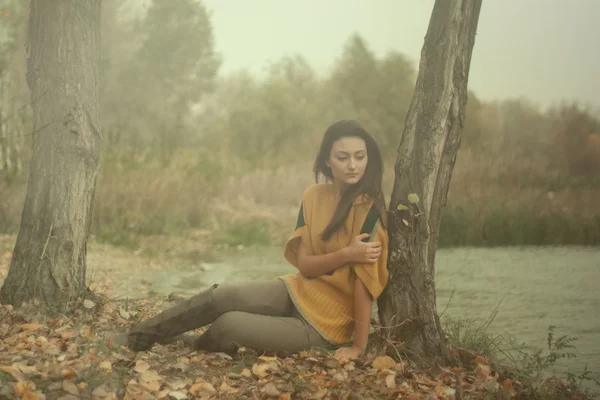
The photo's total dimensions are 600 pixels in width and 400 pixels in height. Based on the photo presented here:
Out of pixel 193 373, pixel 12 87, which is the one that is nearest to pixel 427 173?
pixel 193 373

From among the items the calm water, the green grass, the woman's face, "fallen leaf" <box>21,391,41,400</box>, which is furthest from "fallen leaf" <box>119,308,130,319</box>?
the green grass

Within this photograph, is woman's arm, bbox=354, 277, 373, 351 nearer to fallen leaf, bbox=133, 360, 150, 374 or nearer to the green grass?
fallen leaf, bbox=133, 360, 150, 374

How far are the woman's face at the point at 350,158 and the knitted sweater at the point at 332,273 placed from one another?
0.44 feet

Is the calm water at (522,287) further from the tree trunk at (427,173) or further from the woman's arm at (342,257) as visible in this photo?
the woman's arm at (342,257)

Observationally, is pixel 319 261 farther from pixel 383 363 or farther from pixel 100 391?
pixel 100 391

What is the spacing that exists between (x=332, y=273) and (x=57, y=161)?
6.58ft

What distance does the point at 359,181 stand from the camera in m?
3.37

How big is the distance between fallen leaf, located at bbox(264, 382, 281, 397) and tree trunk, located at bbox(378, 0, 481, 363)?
0.82 m

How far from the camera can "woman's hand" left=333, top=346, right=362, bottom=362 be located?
10.7 feet

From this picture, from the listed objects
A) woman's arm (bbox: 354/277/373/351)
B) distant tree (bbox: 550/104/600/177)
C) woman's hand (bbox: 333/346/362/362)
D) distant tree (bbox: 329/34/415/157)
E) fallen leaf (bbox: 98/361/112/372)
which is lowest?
fallen leaf (bbox: 98/361/112/372)

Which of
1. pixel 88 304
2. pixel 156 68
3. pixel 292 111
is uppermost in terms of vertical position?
pixel 156 68

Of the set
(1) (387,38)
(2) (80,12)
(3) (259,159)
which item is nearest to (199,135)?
(3) (259,159)

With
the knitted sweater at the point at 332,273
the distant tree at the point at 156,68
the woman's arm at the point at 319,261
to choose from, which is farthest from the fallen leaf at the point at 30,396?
the distant tree at the point at 156,68

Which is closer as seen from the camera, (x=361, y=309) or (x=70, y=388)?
(x=70, y=388)
